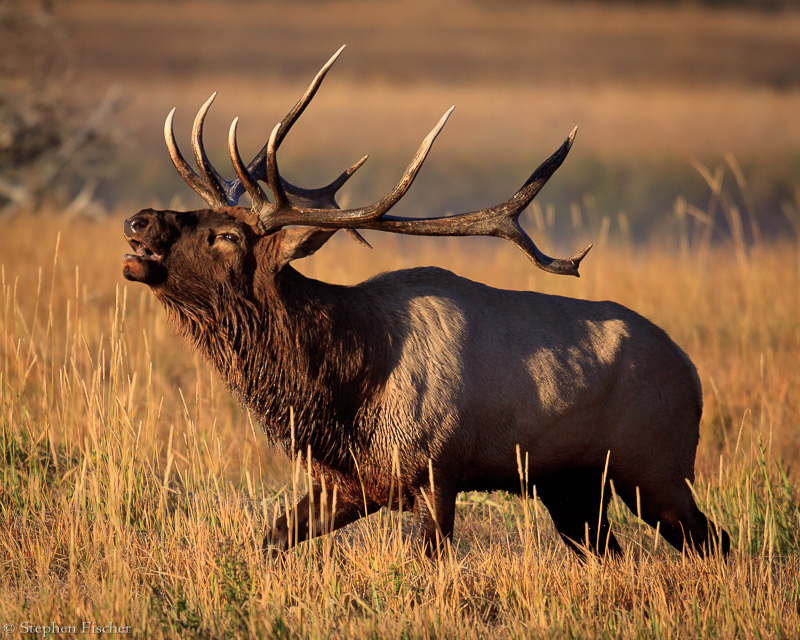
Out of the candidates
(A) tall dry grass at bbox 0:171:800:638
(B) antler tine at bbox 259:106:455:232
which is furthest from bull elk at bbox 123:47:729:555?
(A) tall dry grass at bbox 0:171:800:638

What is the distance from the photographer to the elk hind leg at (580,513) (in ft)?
14.8

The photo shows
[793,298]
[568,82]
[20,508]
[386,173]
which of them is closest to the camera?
[20,508]

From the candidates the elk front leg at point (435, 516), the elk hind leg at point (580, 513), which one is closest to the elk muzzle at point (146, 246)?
the elk front leg at point (435, 516)

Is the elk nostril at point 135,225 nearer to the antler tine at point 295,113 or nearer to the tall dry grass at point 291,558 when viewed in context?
the antler tine at point 295,113

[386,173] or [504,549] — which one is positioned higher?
[386,173]

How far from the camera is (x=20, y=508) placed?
182 inches

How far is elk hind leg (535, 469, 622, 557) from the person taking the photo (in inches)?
178

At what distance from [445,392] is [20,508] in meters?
2.08

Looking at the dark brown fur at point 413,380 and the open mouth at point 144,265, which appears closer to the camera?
the open mouth at point 144,265

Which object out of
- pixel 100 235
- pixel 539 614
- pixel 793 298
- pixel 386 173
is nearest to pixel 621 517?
pixel 539 614

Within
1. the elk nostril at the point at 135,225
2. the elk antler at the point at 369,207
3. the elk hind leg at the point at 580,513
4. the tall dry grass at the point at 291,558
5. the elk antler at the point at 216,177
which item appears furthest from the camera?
the elk hind leg at the point at 580,513

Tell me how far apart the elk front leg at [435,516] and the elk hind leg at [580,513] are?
0.58 metres

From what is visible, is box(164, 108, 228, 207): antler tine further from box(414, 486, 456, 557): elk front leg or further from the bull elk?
box(414, 486, 456, 557): elk front leg

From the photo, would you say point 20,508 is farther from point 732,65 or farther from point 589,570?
point 732,65
